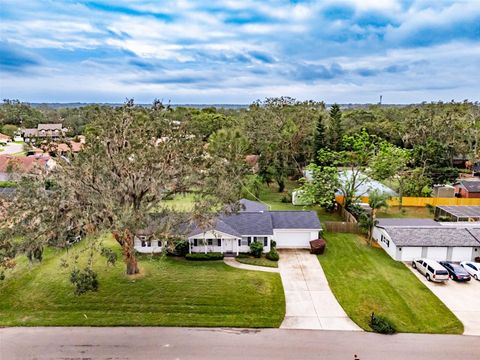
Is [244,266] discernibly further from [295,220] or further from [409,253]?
[409,253]

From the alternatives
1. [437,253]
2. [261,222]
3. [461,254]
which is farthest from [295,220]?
[461,254]

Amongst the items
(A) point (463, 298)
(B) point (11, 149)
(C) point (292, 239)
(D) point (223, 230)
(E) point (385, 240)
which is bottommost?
(A) point (463, 298)

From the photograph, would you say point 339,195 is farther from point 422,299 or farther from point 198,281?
point 198,281

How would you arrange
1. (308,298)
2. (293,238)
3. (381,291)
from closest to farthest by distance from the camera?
1. (308,298)
2. (381,291)
3. (293,238)

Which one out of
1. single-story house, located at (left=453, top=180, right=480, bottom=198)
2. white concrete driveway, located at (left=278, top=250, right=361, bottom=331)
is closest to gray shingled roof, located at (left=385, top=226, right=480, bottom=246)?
white concrete driveway, located at (left=278, top=250, right=361, bottom=331)

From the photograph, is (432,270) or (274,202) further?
(274,202)

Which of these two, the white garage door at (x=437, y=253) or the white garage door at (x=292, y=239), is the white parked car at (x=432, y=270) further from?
the white garage door at (x=292, y=239)

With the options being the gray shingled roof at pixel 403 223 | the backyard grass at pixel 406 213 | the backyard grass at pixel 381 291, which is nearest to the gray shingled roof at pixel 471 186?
the backyard grass at pixel 406 213
